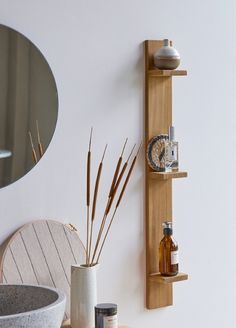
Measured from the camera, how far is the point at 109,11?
2609 millimetres

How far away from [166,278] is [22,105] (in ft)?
2.75

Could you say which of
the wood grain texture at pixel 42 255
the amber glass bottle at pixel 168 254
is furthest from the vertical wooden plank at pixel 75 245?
the amber glass bottle at pixel 168 254

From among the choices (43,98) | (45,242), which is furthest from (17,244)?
(43,98)

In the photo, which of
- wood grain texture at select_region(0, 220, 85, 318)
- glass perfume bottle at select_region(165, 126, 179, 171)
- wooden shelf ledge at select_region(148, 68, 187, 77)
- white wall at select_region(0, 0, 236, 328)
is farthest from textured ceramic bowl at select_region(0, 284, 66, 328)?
wooden shelf ledge at select_region(148, 68, 187, 77)

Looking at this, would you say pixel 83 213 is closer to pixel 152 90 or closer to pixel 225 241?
pixel 152 90

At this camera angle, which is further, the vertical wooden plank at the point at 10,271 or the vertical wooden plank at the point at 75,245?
the vertical wooden plank at the point at 75,245

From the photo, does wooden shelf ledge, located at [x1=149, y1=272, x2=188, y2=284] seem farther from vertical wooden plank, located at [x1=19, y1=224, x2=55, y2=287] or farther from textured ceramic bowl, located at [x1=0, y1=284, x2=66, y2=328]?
textured ceramic bowl, located at [x1=0, y1=284, x2=66, y2=328]

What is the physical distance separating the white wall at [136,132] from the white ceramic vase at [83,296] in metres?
0.23

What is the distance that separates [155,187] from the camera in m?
2.76

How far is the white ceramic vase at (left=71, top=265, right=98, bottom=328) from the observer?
2.36 meters

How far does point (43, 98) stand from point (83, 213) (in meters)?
0.43

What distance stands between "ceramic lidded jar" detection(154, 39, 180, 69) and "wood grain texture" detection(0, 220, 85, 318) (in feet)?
2.27

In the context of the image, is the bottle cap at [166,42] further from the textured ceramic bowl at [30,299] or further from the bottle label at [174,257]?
the textured ceramic bowl at [30,299]

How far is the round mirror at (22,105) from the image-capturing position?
2328 millimetres
